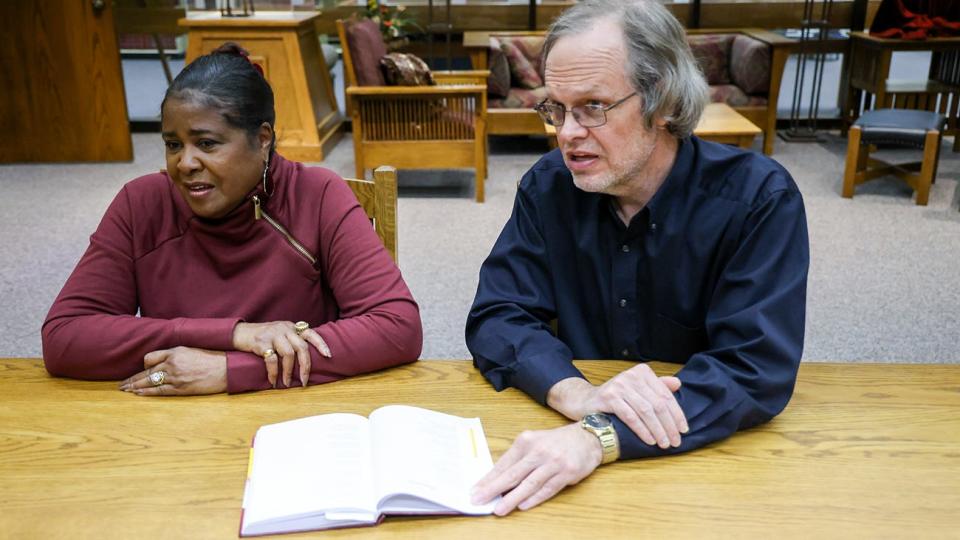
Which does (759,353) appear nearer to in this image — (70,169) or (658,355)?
(658,355)

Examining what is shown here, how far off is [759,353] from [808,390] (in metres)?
0.14

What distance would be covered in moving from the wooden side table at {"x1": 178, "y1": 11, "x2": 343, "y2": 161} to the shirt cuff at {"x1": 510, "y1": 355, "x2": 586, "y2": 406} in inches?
168

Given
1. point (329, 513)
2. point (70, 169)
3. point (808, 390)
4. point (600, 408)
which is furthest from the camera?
point (70, 169)

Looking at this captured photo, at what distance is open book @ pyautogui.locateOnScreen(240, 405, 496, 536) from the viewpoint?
3.37 ft

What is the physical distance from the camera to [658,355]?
1596 millimetres

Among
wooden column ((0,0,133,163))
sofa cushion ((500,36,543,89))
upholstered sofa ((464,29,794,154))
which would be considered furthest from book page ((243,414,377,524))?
sofa cushion ((500,36,543,89))

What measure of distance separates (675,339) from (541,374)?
0.36 meters

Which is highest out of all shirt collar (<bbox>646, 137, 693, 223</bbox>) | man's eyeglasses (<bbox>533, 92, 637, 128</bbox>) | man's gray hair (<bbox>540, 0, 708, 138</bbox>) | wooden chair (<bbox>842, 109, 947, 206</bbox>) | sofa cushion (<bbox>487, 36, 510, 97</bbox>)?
man's gray hair (<bbox>540, 0, 708, 138</bbox>)

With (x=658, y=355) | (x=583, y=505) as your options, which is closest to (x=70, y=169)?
(x=658, y=355)

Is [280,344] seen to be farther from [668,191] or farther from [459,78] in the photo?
[459,78]

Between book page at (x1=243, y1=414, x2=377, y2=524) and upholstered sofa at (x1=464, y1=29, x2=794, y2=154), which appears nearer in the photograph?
book page at (x1=243, y1=414, x2=377, y2=524)

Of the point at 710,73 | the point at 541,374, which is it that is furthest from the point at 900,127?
the point at 541,374

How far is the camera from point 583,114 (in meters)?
1.43

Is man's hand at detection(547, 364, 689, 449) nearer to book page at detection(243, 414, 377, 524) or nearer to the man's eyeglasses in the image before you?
book page at detection(243, 414, 377, 524)
